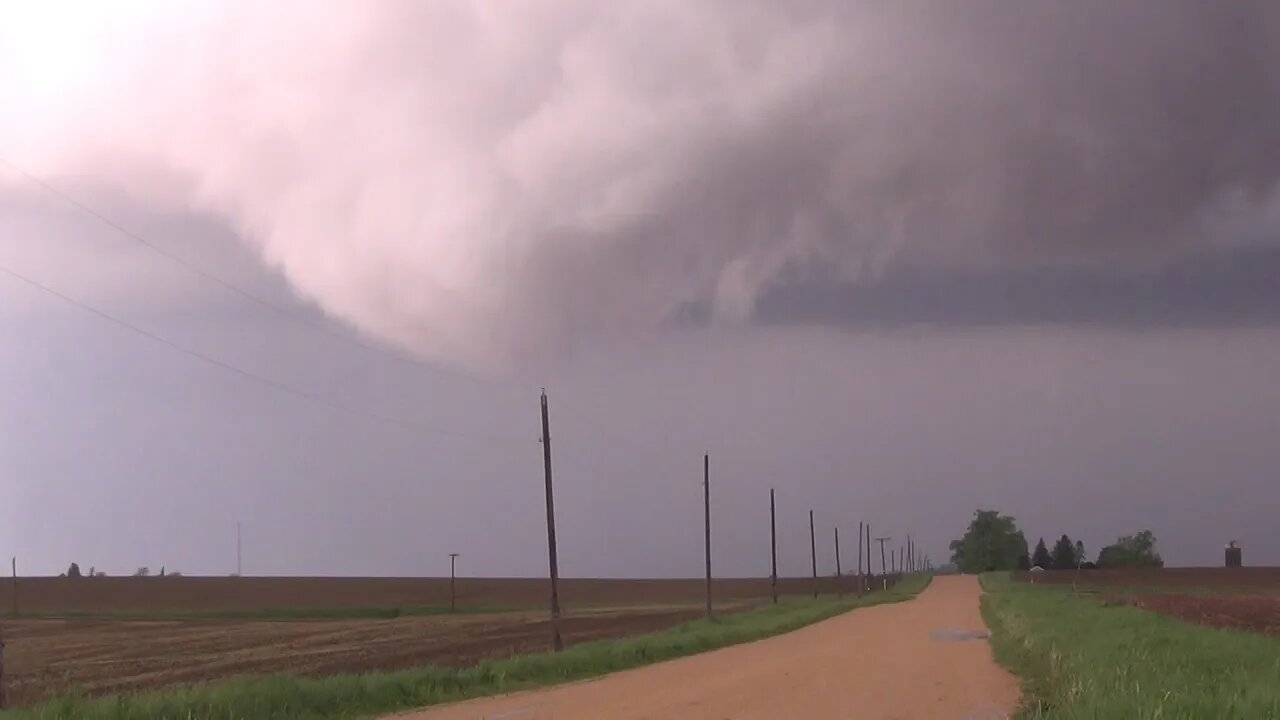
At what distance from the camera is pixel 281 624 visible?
92.0m

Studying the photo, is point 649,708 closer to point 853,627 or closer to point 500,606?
point 853,627

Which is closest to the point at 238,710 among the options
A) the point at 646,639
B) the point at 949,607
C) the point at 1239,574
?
the point at 646,639

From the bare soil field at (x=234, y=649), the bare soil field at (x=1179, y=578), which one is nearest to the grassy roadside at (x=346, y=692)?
the bare soil field at (x=234, y=649)

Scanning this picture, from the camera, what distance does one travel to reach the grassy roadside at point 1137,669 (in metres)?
14.7

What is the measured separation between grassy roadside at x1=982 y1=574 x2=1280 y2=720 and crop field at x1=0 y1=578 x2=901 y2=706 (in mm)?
17412

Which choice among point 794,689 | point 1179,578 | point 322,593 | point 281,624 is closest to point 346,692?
point 794,689

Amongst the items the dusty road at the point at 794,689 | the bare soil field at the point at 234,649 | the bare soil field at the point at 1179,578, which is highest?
the dusty road at the point at 794,689

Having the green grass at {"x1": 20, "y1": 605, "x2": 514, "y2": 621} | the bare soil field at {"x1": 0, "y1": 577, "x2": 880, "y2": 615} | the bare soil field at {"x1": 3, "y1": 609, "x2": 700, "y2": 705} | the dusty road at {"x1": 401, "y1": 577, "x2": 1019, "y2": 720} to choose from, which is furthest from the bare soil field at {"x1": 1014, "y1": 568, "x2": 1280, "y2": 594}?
the dusty road at {"x1": 401, "y1": 577, "x2": 1019, "y2": 720}

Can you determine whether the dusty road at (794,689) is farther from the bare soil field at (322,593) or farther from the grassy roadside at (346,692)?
the bare soil field at (322,593)

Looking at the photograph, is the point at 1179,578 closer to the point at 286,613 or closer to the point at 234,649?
the point at 286,613

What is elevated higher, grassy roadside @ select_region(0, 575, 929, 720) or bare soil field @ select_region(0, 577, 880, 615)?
grassy roadside @ select_region(0, 575, 929, 720)

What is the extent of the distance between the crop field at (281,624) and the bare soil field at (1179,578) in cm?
3565

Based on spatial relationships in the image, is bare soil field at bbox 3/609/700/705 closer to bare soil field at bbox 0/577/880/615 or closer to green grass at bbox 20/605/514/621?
green grass at bbox 20/605/514/621

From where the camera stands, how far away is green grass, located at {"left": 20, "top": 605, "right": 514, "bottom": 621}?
10806cm
